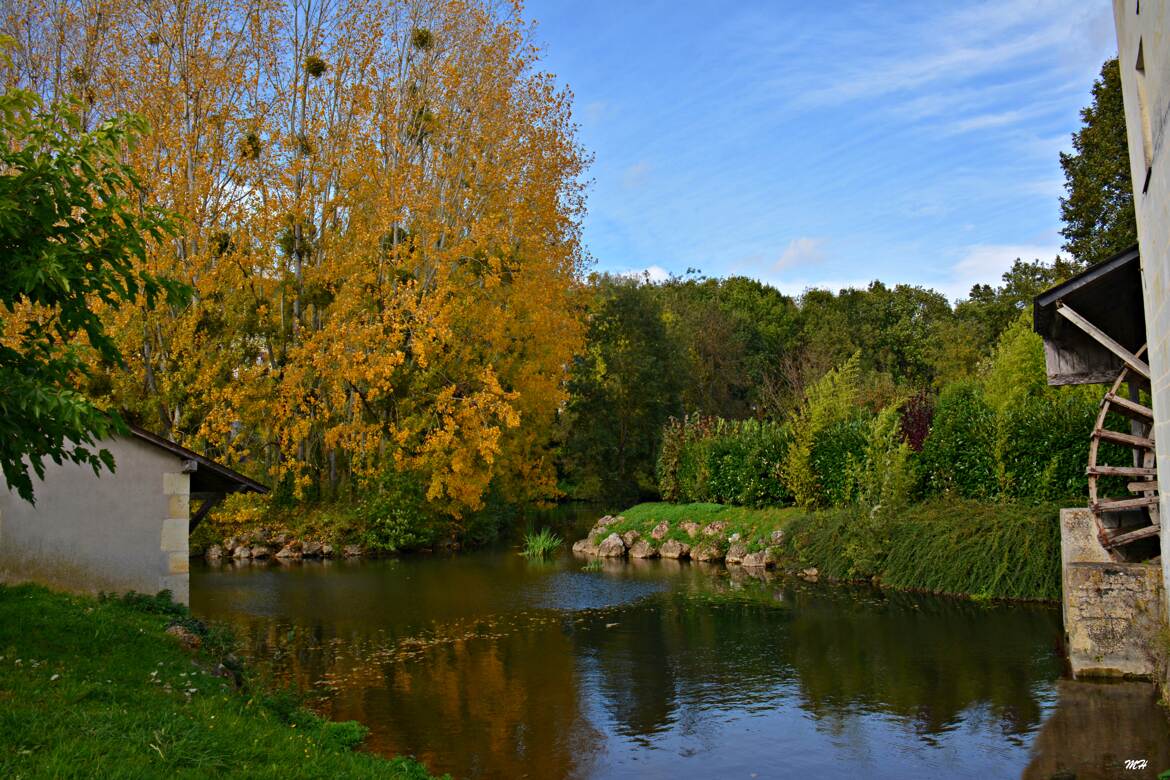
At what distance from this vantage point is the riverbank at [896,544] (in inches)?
580

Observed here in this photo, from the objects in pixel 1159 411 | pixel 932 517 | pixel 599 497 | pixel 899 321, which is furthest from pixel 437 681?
pixel 899 321

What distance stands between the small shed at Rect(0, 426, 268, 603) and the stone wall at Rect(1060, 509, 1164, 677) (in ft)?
33.1

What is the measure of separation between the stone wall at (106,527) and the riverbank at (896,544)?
12.1 meters

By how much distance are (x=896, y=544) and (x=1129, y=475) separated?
18.0 ft

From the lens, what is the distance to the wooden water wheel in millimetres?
10859

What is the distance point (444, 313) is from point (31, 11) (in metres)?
14.2

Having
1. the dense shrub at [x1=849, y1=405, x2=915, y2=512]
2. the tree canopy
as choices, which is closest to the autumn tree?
the dense shrub at [x1=849, y1=405, x2=915, y2=512]

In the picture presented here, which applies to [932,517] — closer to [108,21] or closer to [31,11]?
[108,21]

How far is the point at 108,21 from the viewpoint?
80.2 ft

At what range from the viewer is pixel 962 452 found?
17.2m

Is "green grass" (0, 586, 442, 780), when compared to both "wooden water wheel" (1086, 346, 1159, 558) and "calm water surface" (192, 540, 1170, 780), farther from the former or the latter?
"wooden water wheel" (1086, 346, 1159, 558)

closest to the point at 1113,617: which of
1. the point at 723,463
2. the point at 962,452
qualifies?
the point at 962,452

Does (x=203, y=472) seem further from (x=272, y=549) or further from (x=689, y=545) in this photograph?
(x=689, y=545)

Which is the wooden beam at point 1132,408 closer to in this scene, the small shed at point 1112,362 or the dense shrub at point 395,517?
the small shed at point 1112,362
